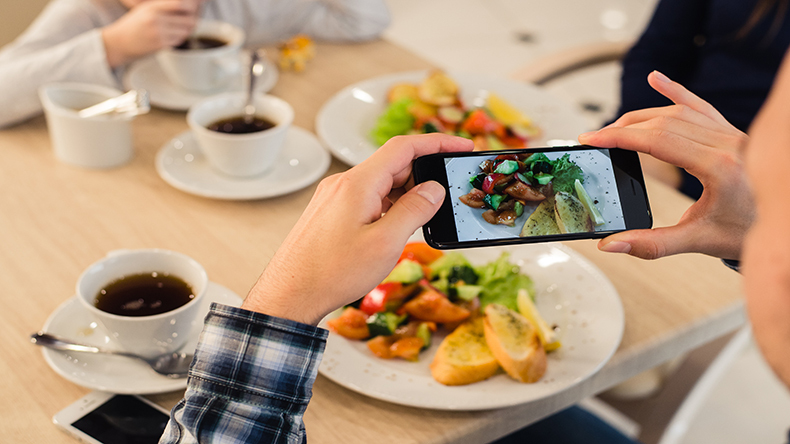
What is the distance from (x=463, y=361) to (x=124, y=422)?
0.41 meters

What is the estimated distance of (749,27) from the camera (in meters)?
1.61

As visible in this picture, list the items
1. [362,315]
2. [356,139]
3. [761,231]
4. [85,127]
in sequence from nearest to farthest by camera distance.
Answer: [761,231] < [362,315] < [85,127] < [356,139]

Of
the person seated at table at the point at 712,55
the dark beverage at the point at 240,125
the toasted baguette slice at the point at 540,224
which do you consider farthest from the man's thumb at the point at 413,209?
the person seated at table at the point at 712,55

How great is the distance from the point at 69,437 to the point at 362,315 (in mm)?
376

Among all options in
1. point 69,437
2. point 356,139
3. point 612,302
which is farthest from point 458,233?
point 356,139

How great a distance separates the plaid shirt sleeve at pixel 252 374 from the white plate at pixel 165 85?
33.3 inches

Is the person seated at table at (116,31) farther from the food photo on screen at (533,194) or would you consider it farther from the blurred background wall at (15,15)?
the food photo on screen at (533,194)

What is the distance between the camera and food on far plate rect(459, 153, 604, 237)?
729mm

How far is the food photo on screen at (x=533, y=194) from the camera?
2.38 ft

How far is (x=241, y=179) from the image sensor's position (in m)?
1.18

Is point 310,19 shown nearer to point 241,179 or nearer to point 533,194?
point 241,179

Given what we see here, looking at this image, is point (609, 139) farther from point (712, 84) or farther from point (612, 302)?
point (712, 84)

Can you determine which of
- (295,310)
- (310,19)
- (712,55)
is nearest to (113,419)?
(295,310)

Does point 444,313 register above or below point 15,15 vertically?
above
